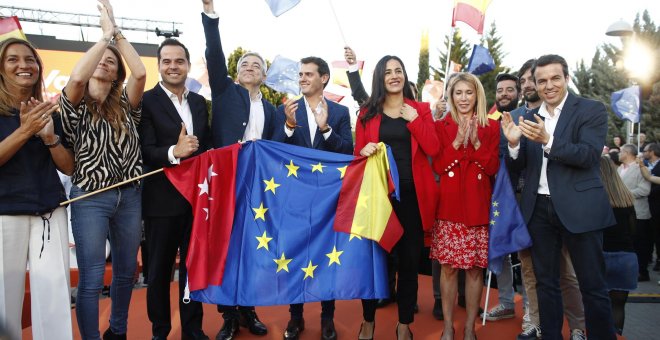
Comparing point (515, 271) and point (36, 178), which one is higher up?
point (36, 178)

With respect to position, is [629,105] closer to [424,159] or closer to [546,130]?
[546,130]

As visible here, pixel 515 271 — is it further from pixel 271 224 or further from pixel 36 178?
pixel 36 178

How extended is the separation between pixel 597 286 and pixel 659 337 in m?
1.82

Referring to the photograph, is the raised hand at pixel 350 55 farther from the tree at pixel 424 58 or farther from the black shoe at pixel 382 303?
the tree at pixel 424 58

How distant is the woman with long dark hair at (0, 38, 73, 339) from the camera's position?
9.60ft

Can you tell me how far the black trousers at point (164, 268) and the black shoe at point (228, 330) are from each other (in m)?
0.23

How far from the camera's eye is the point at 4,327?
1303 mm

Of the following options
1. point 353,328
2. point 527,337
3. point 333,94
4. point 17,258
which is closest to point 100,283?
point 17,258

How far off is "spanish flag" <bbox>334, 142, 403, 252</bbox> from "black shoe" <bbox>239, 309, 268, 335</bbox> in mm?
1165

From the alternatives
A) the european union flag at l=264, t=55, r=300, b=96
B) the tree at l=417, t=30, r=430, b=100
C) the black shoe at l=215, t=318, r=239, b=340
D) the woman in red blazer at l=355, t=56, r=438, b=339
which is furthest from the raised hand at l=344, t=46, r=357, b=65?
the tree at l=417, t=30, r=430, b=100

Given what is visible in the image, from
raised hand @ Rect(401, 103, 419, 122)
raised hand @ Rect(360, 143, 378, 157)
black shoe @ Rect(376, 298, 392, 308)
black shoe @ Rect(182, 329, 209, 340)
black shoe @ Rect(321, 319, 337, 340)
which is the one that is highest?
raised hand @ Rect(401, 103, 419, 122)

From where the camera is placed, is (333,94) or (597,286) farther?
(333,94)

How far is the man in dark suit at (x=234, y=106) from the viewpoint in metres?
3.89

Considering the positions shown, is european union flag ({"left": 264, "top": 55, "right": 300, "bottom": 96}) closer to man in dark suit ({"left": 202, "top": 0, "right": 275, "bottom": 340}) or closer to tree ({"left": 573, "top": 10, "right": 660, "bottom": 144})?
man in dark suit ({"left": 202, "top": 0, "right": 275, "bottom": 340})
